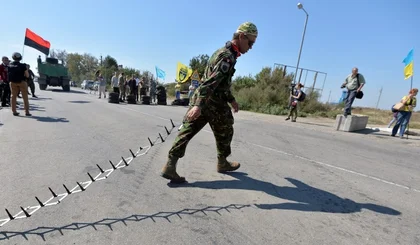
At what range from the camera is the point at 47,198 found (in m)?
2.72

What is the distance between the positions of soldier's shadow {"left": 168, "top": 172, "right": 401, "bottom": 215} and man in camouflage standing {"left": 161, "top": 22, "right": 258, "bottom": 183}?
494 millimetres

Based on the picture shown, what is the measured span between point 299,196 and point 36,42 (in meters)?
20.6

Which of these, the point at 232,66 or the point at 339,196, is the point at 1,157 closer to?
the point at 232,66

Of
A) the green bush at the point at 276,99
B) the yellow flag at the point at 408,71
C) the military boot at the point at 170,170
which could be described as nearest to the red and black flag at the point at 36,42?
the green bush at the point at 276,99

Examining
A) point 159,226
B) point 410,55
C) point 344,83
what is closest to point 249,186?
point 159,226

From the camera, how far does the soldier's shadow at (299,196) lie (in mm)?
2916

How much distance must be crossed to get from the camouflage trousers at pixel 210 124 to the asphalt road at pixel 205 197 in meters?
0.50

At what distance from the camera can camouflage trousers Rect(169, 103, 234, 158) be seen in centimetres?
321

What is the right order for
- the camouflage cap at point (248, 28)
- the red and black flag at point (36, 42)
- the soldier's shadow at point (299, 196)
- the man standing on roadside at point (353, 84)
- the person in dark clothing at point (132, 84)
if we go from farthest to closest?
the person in dark clothing at point (132, 84), the red and black flag at point (36, 42), the man standing on roadside at point (353, 84), the camouflage cap at point (248, 28), the soldier's shadow at point (299, 196)

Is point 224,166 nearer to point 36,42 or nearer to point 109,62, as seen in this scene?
point 36,42

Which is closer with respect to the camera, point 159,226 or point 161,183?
point 159,226

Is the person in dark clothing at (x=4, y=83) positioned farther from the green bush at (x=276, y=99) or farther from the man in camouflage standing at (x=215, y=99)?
the green bush at (x=276, y=99)

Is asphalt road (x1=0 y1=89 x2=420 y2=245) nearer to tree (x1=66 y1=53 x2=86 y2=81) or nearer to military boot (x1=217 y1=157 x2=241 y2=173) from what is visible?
military boot (x1=217 y1=157 x2=241 y2=173)

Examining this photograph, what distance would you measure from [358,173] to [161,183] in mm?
3340
